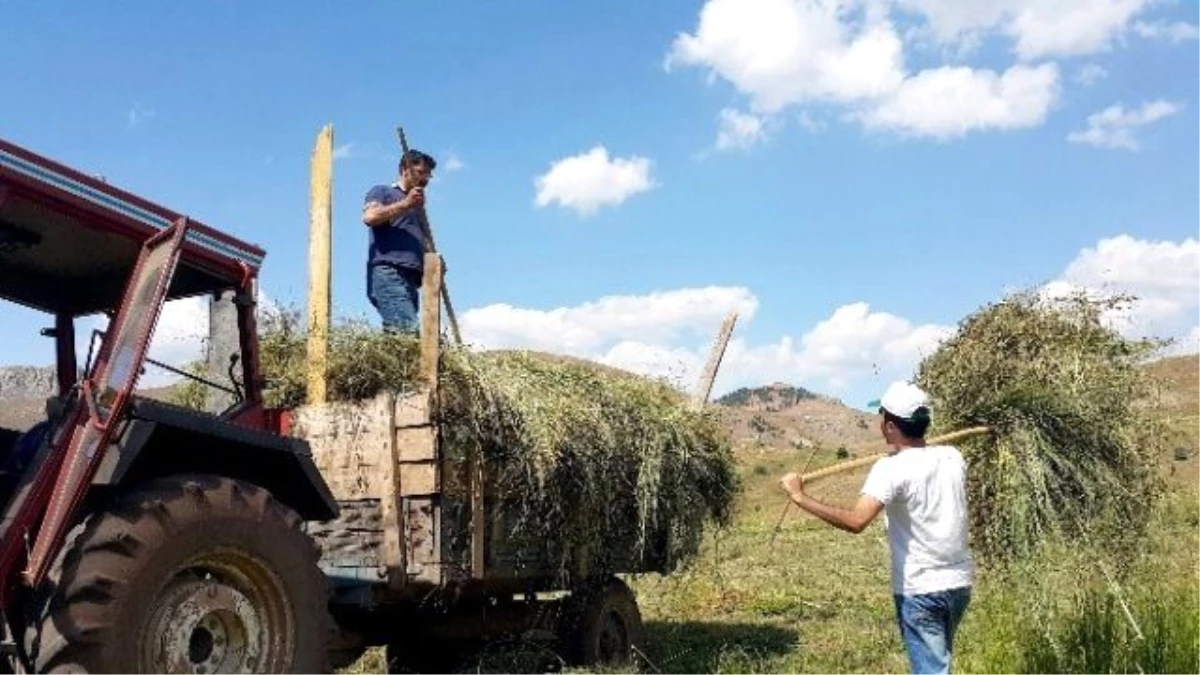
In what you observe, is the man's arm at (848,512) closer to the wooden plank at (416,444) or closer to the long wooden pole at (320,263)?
the wooden plank at (416,444)

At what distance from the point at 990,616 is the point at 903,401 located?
A: 5.98 ft

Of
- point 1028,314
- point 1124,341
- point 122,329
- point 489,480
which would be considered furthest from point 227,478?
point 1124,341

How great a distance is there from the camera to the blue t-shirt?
7.60 metres

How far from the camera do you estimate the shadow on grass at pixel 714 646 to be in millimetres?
7333

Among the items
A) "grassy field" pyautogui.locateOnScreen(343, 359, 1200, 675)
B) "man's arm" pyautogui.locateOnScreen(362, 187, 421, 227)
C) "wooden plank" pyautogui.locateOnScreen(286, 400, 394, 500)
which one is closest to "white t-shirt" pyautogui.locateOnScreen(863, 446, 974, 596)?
"grassy field" pyautogui.locateOnScreen(343, 359, 1200, 675)

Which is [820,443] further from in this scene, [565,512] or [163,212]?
[163,212]

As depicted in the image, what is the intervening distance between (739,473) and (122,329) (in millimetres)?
4642

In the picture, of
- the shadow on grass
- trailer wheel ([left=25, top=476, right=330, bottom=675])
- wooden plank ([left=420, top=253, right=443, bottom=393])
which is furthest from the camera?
the shadow on grass

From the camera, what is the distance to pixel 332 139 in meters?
6.85

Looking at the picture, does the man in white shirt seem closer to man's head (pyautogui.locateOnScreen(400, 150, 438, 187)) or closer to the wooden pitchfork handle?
the wooden pitchfork handle

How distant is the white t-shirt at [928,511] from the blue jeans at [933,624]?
0.15ft

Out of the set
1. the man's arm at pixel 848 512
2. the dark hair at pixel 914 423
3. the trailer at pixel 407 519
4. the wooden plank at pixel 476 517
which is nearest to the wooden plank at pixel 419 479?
the trailer at pixel 407 519

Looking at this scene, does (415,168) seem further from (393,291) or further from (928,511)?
(928,511)

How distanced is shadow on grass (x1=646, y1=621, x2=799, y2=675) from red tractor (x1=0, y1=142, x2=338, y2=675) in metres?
2.85
